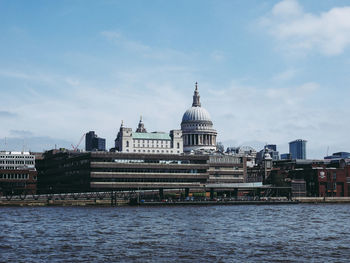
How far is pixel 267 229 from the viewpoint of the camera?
259 ft

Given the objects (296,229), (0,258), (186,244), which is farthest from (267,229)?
(0,258)

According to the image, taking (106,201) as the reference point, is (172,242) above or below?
below

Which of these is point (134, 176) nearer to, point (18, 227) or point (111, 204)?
point (111, 204)

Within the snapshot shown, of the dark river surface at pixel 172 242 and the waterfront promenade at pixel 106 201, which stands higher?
the waterfront promenade at pixel 106 201

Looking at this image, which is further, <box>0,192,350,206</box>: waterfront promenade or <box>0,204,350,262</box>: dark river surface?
<box>0,192,350,206</box>: waterfront promenade

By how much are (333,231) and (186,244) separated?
83.4ft

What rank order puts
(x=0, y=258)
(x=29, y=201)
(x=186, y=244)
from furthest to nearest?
(x=29, y=201), (x=186, y=244), (x=0, y=258)

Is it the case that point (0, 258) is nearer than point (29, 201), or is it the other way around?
point (0, 258)

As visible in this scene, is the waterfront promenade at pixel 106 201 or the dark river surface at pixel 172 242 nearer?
the dark river surface at pixel 172 242

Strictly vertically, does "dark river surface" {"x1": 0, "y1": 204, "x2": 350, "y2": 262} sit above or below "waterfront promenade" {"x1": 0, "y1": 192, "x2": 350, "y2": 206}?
below

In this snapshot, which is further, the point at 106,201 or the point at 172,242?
the point at 106,201

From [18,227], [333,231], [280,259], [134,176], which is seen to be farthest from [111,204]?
[280,259]

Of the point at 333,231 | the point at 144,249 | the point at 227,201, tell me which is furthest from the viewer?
the point at 227,201

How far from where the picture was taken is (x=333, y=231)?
76.9 meters
